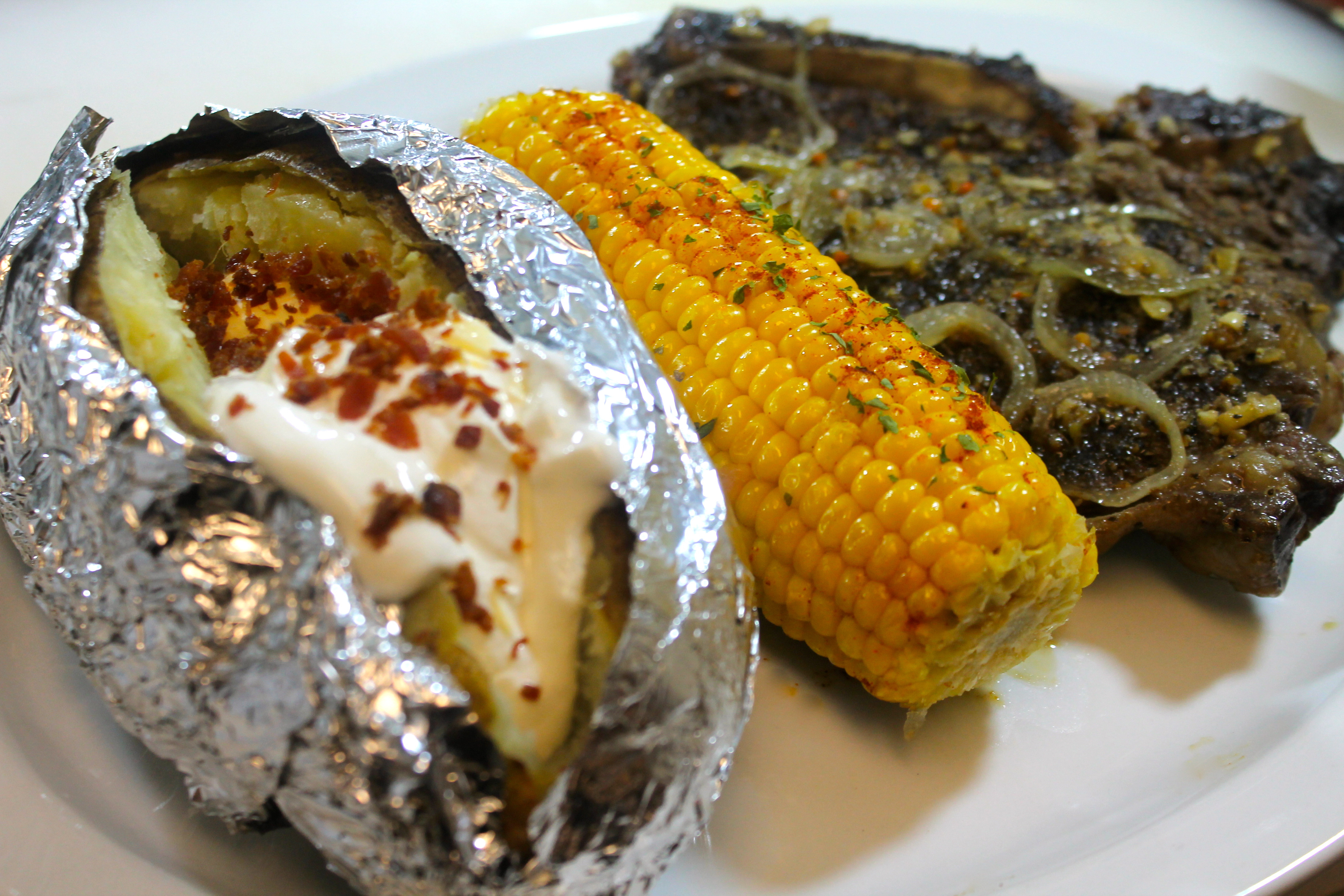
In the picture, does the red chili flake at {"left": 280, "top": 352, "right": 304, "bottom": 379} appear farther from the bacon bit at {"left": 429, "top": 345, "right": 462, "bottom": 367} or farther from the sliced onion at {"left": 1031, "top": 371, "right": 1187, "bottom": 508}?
the sliced onion at {"left": 1031, "top": 371, "right": 1187, "bottom": 508}

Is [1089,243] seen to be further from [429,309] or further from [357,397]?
[357,397]

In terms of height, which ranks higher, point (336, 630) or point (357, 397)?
point (357, 397)

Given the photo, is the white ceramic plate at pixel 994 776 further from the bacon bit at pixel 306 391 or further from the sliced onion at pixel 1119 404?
the bacon bit at pixel 306 391

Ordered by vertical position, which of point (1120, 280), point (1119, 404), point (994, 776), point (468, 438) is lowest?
point (994, 776)

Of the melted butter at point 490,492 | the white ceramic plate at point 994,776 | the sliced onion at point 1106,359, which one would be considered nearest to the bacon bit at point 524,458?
the melted butter at point 490,492

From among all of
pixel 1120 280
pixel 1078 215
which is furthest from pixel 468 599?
pixel 1078 215

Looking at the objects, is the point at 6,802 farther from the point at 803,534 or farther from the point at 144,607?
the point at 803,534

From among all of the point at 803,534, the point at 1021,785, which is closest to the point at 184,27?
the point at 803,534
